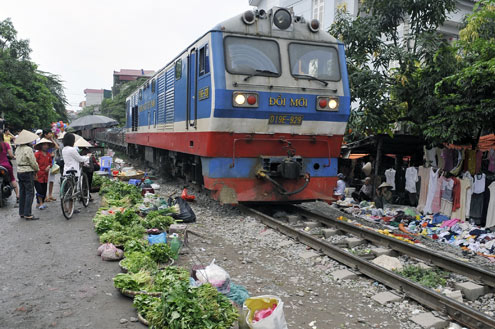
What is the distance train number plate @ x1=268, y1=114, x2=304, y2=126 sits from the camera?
25.7ft

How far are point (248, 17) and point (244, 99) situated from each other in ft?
5.11

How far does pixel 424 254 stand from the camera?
5.68m

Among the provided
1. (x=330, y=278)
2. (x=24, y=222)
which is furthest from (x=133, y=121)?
(x=330, y=278)

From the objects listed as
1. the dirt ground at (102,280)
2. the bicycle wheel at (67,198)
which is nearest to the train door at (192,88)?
the dirt ground at (102,280)

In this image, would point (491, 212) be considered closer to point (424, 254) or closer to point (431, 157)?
point (431, 157)

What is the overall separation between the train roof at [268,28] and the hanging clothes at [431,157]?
13.8 ft

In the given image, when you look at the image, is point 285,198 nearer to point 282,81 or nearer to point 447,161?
point 282,81

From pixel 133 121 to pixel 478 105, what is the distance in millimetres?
13903

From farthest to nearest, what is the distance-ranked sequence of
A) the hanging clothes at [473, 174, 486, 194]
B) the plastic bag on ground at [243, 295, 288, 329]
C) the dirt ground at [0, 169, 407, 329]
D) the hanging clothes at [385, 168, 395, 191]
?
1. the hanging clothes at [385, 168, 395, 191]
2. the hanging clothes at [473, 174, 486, 194]
3. the dirt ground at [0, 169, 407, 329]
4. the plastic bag on ground at [243, 295, 288, 329]

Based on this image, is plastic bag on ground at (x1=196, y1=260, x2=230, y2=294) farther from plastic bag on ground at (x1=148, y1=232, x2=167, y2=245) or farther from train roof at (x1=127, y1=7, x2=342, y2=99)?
train roof at (x1=127, y1=7, x2=342, y2=99)

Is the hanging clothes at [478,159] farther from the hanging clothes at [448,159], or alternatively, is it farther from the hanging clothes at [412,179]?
the hanging clothes at [412,179]

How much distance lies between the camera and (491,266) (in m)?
6.07

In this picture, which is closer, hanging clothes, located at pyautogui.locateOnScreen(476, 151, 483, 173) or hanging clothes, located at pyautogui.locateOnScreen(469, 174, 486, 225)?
hanging clothes, located at pyautogui.locateOnScreen(469, 174, 486, 225)

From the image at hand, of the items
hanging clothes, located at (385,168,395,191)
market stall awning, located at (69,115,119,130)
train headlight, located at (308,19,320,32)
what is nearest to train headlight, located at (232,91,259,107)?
train headlight, located at (308,19,320,32)
